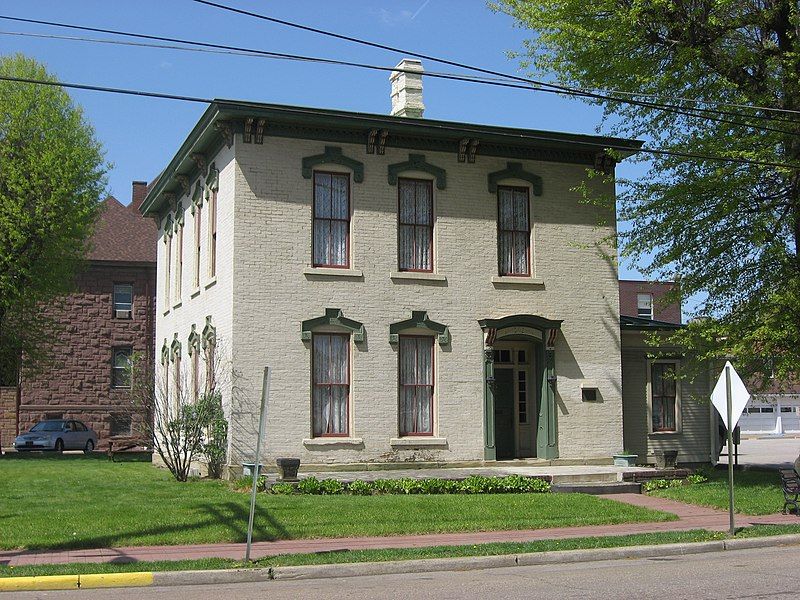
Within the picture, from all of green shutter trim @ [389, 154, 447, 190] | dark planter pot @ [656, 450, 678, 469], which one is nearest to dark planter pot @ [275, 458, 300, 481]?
green shutter trim @ [389, 154, 447, 190]

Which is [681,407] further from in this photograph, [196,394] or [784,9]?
[196,394]

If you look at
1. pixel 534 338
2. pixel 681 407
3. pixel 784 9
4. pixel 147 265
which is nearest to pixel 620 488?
pixel 534 338

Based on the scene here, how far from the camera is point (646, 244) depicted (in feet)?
73.8

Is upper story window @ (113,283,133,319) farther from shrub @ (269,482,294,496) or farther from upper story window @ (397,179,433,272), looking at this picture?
shrub @ (269,482,294,496)

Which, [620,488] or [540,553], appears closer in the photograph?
[540,553]

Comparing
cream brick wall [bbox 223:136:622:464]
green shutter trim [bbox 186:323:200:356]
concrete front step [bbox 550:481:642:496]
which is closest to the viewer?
concrete front step [bbox 550:481:642:496]

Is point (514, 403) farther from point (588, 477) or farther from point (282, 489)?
point (282, 489)

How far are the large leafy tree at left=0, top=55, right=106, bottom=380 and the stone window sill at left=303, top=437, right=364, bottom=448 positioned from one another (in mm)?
18053

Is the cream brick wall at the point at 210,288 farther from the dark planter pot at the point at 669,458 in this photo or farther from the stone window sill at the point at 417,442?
the dark planter pot at the point at 669,458

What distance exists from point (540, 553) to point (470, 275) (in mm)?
11252

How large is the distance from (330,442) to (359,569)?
32.2 ft

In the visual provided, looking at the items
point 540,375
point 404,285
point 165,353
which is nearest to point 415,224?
point 404,285

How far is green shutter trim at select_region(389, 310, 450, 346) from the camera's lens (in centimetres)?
2353

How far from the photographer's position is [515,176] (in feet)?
82.4
